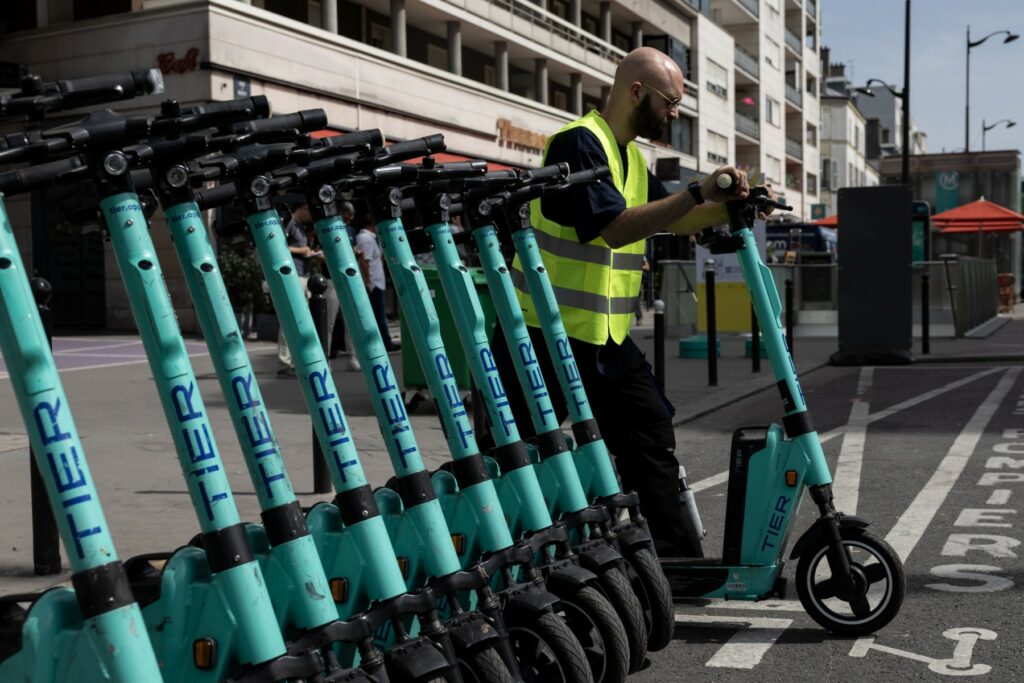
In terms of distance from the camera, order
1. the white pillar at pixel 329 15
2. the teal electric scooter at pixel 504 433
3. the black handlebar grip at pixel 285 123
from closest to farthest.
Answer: the black handlebar grip at pixel 285 123, the teal electric scooter at pixel 504 433, the white pillar at pixel 329 15

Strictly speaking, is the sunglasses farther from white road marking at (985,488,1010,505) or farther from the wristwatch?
white road marking at (985,488,1010,505)

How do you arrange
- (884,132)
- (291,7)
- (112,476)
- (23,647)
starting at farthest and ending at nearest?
1. (884,132)
2. (291,7)
3. (112,476)
4. (23,647)

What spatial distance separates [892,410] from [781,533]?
7072 millimetres

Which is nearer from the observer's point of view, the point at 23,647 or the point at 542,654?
the point at 23,647

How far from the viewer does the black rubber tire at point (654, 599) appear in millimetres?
3928

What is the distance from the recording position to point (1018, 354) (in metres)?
16.6

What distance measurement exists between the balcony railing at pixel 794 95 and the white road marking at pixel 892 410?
58.6 meters

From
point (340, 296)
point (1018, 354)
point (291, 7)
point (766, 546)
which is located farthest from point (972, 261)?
point (340, 296)

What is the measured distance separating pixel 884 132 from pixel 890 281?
10995 cm

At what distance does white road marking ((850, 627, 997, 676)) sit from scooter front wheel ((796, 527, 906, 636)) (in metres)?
0.07

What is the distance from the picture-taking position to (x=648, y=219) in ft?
13.6

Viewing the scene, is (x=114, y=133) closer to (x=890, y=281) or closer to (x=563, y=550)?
(x=563, y=550)

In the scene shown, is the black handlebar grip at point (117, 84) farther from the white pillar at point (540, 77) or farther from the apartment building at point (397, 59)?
the white pillar at point (540, 77)

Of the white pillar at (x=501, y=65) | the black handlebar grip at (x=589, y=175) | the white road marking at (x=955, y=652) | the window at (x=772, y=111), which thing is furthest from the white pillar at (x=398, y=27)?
the window at (x=772, y=111)
